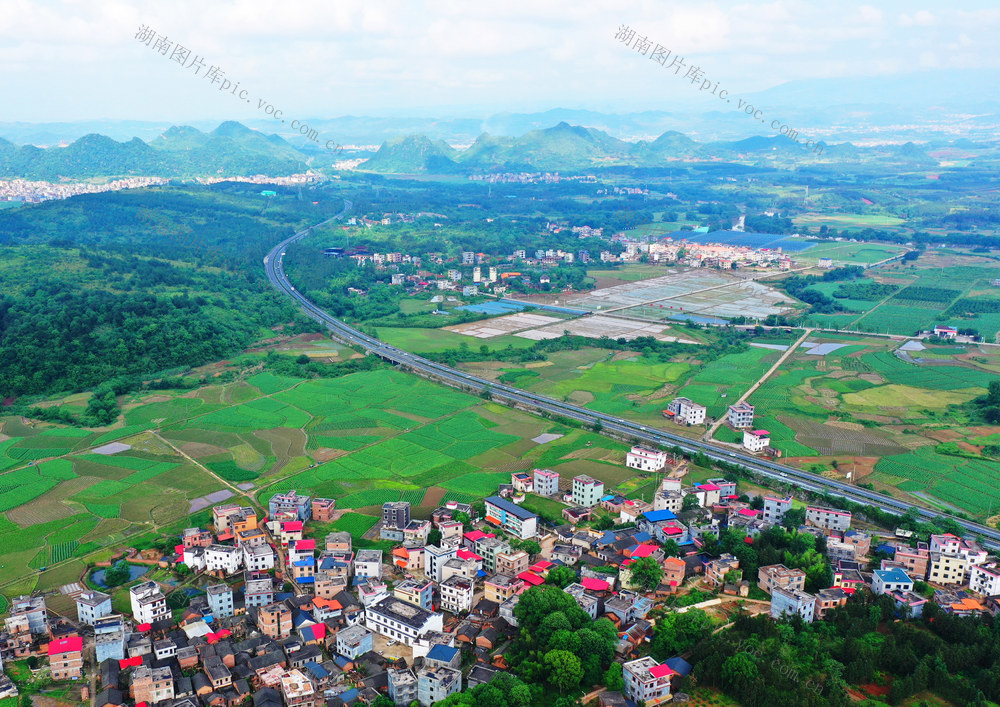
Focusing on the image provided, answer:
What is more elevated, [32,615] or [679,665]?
[32,615]

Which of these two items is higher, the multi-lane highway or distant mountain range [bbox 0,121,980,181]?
distant mountain range [bbox 0,121,980,181]

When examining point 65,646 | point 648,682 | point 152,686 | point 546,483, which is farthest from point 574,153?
point 152,686

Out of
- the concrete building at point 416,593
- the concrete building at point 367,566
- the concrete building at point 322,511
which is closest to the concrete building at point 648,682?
the concrete building at point 416,593

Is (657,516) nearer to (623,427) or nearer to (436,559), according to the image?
(436,559)

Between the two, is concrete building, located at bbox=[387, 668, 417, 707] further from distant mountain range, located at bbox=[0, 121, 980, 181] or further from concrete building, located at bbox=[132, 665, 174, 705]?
distant mountain range, located at bbox=[0, 121, 980, 181]

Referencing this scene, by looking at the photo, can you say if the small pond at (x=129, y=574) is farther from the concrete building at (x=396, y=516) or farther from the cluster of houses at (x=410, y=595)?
the concrete building at (x=396, y=516)

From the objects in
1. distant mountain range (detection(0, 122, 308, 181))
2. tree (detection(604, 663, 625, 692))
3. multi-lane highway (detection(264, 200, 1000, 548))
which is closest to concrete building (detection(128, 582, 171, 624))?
tree (detection(604, 663, 625, 692))
